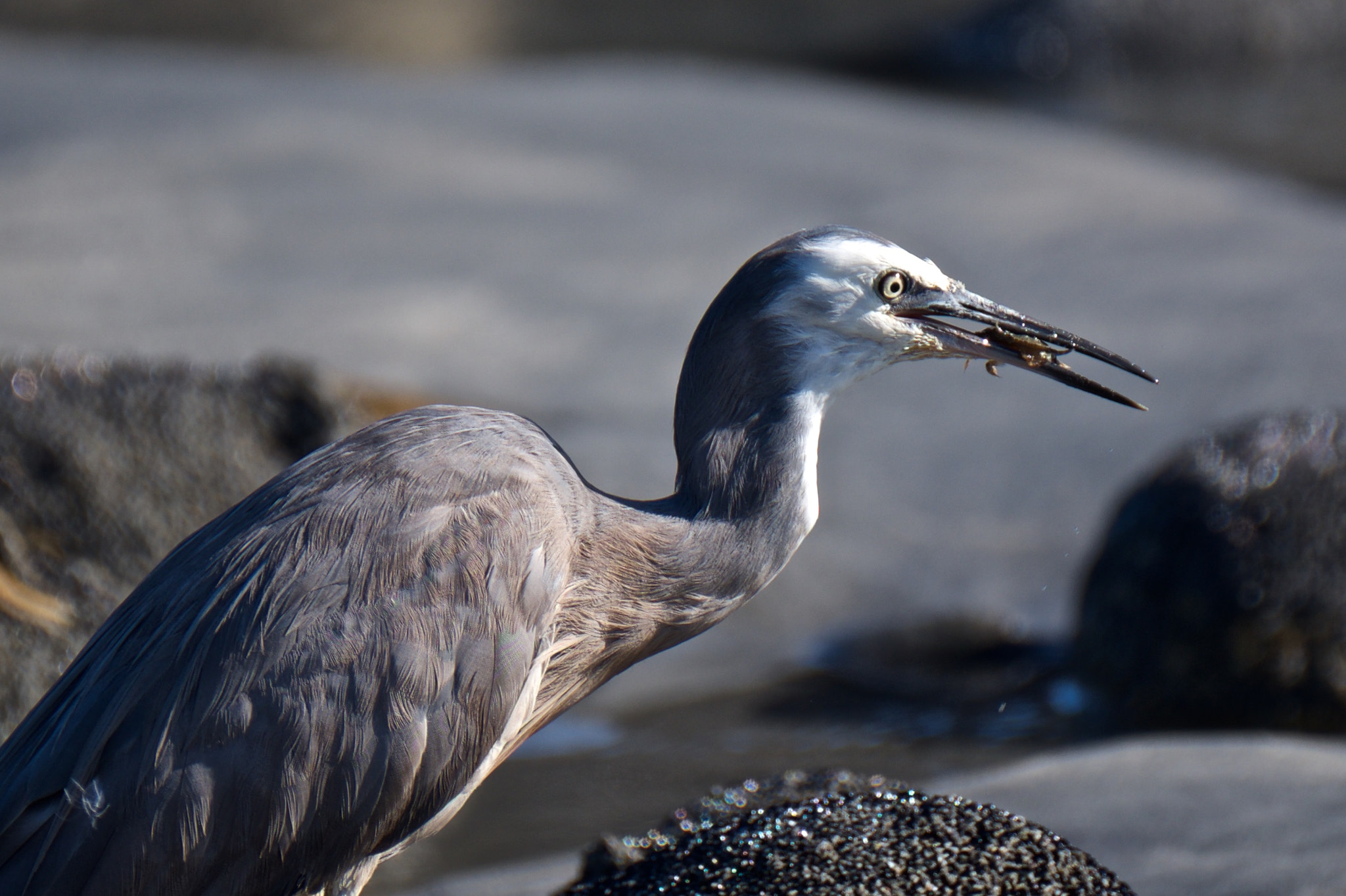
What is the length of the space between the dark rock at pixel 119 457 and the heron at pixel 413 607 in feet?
4.59

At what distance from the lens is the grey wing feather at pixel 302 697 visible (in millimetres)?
2549

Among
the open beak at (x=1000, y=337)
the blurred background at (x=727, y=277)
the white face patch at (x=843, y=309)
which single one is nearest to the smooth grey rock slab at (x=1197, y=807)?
the blurred background at (x=727, y=277)

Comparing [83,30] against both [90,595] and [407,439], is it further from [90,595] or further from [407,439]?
[407,439]

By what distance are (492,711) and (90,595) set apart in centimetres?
202

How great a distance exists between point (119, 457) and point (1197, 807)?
3.24m

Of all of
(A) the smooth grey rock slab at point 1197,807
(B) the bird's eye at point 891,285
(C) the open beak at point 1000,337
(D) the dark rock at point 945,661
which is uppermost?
(B) the bird's eye at point 891,285

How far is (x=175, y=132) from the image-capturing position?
9453mm

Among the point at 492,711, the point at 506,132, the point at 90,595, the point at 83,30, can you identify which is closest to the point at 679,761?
the point at 90,595

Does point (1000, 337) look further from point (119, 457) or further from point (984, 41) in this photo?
point (984, 41)

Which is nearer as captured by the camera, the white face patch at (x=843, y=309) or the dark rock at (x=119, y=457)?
the white face patch at (x=843, y=309)

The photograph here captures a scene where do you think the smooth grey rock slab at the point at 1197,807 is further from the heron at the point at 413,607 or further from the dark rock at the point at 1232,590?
the heron at the point at 413,607

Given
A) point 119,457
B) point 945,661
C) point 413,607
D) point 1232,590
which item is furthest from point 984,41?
point 413,607

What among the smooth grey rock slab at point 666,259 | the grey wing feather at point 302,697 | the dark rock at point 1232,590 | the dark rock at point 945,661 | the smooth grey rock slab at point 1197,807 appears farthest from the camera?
the smooth grey rock slab at point 666,259

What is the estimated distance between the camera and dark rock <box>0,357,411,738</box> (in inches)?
164
